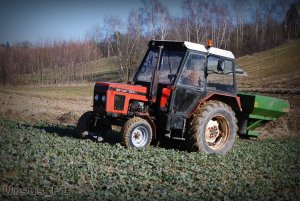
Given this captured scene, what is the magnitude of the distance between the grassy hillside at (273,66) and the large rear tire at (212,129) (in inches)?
710

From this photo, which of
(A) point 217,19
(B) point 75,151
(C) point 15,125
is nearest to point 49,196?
(B) point 75,151

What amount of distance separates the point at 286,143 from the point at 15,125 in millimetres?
7397

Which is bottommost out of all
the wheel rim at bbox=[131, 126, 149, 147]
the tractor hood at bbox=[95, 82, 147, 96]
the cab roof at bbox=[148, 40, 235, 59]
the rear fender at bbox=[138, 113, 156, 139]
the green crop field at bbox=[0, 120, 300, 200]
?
the green crop field at bbox=[0, 120, 300, 200]

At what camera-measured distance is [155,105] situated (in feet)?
28.7

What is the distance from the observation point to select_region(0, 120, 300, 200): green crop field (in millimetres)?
5168

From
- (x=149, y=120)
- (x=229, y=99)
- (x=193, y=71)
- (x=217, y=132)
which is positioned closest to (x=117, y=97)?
(x=149, y=120)

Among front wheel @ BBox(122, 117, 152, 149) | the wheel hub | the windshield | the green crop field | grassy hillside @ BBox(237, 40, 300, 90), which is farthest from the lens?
grassy hillside @ BBox(237, 40, 300, 90)

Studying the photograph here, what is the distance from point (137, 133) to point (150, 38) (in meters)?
38.0

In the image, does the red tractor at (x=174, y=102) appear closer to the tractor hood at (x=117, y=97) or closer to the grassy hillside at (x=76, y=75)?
the tractor hood at (x=117, y=97)

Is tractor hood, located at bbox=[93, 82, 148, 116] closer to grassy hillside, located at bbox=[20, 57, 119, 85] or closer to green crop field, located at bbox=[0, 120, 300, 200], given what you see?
green crop field, located at bbox=[0, 120, 300, 200]

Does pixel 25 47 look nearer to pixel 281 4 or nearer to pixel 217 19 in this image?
pixel 217 19

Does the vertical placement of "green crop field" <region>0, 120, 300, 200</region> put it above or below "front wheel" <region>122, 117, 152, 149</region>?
below

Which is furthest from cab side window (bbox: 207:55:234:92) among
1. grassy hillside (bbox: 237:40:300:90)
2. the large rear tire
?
grassy hillside (bbox: 237:40:300:90)

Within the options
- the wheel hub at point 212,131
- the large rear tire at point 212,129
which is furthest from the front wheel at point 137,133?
the wheel hub at point 212,131
